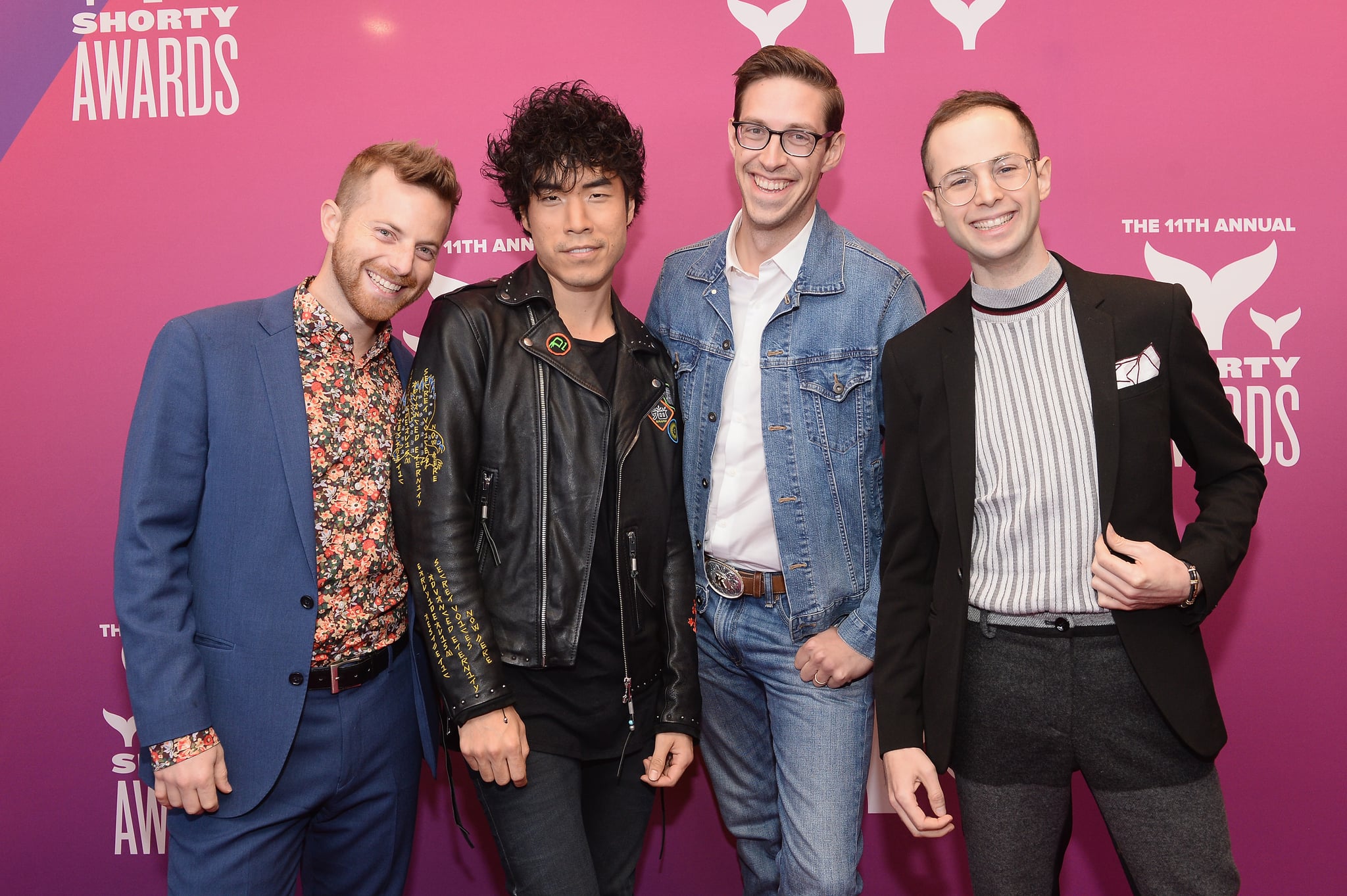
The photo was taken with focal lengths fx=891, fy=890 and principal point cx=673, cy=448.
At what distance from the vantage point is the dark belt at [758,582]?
210 cm

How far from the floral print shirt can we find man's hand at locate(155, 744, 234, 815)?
59mm

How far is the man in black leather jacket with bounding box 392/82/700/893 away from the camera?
1767 millimetres

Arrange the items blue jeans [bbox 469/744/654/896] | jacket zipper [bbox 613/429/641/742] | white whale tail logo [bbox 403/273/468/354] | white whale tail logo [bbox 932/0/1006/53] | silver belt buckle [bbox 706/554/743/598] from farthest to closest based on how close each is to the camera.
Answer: white whale tail logo [bbox 403/273/468/354]
white whale tail logo [bbox 932/0/1006/53]
silver belt buckle [bbox 706/554/743/598]
jacket zipper [bbox 613/429/641/742]
blue jeans [bbox 469/744/654/896]

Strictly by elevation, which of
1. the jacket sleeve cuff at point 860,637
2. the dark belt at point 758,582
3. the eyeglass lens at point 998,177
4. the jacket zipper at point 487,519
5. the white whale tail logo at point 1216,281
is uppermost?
the eyeglass lens at point 998,177

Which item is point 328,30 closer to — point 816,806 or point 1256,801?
point 816,806

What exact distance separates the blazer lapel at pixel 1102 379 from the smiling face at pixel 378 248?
4.50ft

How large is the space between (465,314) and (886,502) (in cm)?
98

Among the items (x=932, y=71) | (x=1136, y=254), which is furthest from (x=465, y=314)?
(x=1136, y=254)

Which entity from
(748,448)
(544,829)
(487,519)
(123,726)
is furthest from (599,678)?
(123,726)

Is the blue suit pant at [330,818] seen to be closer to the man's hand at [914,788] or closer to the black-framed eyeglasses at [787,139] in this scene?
the man's hand at [914,788]

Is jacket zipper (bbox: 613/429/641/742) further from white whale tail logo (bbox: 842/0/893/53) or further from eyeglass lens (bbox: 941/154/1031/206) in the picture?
white whale tail logo (bbox: 842/0/893/53)

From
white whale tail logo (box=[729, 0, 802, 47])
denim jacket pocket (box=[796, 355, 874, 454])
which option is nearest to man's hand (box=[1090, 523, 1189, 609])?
denim jacket pocket (box=[796, 355, 874, 454])

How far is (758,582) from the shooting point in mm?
2109

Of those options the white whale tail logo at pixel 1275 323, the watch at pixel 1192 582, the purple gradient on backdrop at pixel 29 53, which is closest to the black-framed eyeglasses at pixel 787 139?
the watch at pixel 1192 582
